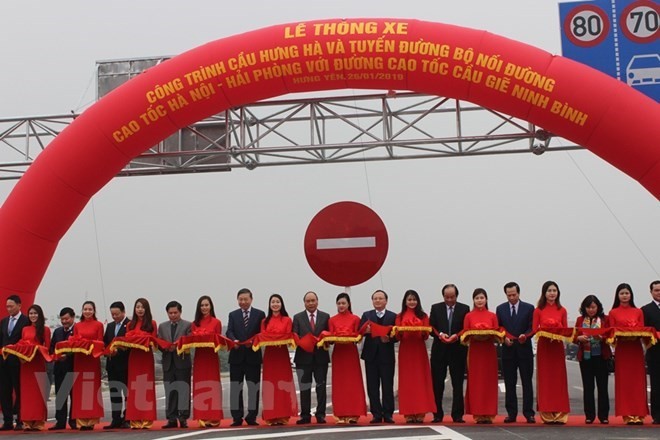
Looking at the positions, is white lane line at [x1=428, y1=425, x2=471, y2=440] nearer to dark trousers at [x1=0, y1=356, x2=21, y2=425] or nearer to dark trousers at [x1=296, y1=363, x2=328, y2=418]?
dark trousers at [x1=296, y1=363, x2=328, y2=418]

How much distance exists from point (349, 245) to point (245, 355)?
1762mm

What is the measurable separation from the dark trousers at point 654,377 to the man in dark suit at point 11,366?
6882 mm

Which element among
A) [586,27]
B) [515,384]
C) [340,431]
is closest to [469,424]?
[515,384]

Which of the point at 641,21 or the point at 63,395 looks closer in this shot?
the point at 63,395

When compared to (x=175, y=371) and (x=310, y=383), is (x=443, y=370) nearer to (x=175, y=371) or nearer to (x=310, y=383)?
(x=310, y=383)

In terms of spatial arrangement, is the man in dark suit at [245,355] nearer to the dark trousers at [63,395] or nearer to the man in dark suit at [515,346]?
the dark trousers at [63,395]

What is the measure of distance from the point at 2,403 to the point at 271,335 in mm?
3362

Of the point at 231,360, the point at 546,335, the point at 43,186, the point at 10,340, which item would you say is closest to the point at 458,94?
the point at 546,335

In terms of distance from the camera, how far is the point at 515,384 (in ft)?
31.0

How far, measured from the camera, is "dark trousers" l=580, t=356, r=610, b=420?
9188mm

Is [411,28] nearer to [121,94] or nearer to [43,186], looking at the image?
[121,94]

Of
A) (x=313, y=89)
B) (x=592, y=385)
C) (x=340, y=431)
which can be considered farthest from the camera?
(x=313, y=89)

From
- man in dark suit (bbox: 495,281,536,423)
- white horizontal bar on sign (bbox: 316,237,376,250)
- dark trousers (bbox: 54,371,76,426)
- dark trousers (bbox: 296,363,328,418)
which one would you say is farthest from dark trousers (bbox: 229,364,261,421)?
man in dark suit (bbox: 495,281,536,423)

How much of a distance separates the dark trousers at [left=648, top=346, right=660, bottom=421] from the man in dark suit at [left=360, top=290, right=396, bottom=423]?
8.74 feet
